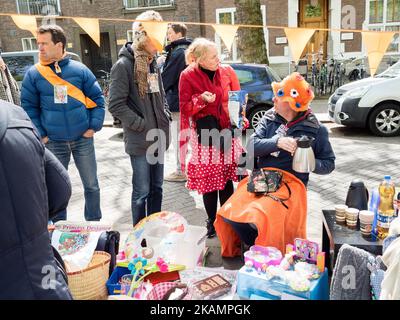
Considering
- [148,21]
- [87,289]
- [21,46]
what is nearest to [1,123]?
[87,289]

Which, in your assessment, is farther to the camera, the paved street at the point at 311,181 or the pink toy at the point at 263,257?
the paved street at the point at 311,181

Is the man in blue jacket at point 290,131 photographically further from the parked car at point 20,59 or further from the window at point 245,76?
the parked car at point 20,59

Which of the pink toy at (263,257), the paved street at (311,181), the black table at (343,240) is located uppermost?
the black table at (343,240)

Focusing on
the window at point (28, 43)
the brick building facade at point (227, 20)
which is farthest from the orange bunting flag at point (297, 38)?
the window at point (28, 43)

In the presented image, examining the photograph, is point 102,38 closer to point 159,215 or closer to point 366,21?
point 366,21

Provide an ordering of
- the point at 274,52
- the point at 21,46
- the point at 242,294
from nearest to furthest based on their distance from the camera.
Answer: the point at 242,294 → the point at 274,52 → the point at 21,46

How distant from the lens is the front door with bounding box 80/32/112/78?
21984mm

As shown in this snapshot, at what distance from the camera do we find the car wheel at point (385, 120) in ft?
25.3

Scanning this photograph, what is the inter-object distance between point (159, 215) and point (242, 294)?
1031 millimetres

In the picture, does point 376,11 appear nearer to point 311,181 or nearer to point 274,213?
point 311,181

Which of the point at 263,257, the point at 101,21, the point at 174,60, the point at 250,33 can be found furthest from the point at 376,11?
the point at 263,257

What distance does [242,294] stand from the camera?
248cm

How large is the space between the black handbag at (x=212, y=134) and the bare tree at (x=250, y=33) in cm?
776

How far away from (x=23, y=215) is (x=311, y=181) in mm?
4612
